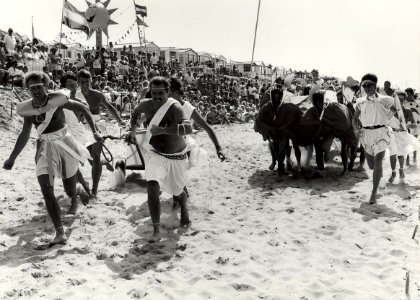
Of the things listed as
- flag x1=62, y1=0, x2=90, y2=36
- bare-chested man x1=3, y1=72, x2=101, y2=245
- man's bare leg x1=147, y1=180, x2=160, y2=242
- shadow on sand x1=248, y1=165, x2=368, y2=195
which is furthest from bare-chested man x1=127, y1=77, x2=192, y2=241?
flag x1=62, y1=0, x2=90, y2=36

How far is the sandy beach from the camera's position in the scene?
359cm

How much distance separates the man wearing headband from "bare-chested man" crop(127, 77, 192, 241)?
2.77m

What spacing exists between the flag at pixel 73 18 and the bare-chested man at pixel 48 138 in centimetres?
1474

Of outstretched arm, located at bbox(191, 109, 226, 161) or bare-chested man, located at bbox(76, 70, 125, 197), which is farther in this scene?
bare-chested man, located at bbox(76, 70, 125, 197)

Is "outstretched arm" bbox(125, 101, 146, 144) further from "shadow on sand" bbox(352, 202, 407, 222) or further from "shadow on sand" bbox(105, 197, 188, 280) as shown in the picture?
"shadow on sand" bbox(352, 202, 407, 222)

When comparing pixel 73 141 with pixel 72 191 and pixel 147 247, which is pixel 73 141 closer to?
pixel 72 191

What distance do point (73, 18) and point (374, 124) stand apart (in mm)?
15567

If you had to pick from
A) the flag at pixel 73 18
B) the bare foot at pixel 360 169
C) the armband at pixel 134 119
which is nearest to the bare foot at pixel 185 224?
the armband at pixel 134 119

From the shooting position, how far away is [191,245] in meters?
4.62

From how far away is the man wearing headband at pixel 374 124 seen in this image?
608cm

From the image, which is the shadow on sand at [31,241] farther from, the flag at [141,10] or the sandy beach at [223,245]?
the flag at [141,10]

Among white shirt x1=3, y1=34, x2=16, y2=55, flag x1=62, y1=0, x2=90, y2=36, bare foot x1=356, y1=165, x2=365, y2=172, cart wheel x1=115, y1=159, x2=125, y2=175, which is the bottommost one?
bare foot x1=356, y1=165, x2=365, y2=172

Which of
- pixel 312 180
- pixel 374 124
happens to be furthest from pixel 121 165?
pixel 374 124

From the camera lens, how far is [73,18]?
18.6m
